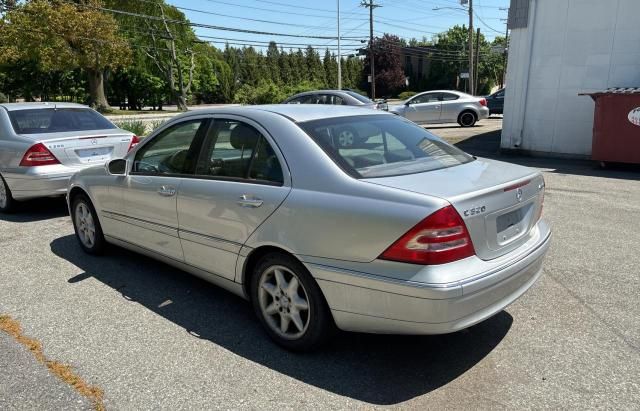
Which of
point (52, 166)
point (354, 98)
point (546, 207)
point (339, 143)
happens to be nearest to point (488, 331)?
point (339, 143)

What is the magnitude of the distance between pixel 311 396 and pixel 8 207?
6158mm

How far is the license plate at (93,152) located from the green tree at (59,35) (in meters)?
31.6

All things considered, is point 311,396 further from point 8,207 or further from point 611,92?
point 611,92

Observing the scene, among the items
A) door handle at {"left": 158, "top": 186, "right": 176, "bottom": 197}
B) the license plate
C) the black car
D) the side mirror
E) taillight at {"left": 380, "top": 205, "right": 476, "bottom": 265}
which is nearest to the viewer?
taillight at {"left": 380, "top": 205, "right": 476, "bottom": 265}

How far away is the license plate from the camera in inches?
268

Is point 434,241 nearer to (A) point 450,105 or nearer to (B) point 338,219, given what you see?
(B) point 338,219

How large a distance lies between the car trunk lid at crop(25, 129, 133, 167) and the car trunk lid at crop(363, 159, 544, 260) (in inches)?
205

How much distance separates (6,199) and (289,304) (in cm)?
572

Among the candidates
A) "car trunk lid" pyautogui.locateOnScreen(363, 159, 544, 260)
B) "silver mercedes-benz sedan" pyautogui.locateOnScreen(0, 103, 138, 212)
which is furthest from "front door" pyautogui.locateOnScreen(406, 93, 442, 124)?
"car trunk lid" pyautogui.locateOnScreen(363, 159, 544, 260)

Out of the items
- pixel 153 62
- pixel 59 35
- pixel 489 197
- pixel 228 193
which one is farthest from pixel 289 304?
pixel 153 62

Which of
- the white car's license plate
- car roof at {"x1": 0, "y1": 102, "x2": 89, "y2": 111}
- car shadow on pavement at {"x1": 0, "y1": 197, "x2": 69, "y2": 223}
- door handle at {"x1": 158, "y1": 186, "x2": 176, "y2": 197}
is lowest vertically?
car shadow on pavement at {"x1": 0, "y1": 197, "x2": 69, "y2": 223}

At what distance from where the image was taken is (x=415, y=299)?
8.57ft

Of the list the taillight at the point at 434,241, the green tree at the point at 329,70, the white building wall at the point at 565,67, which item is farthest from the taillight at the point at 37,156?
the green tree at the point at 329,70

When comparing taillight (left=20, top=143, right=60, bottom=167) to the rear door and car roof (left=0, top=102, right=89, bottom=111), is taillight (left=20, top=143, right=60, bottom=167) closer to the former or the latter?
car roof (left=0, top=102, right=89, bottom=111)
